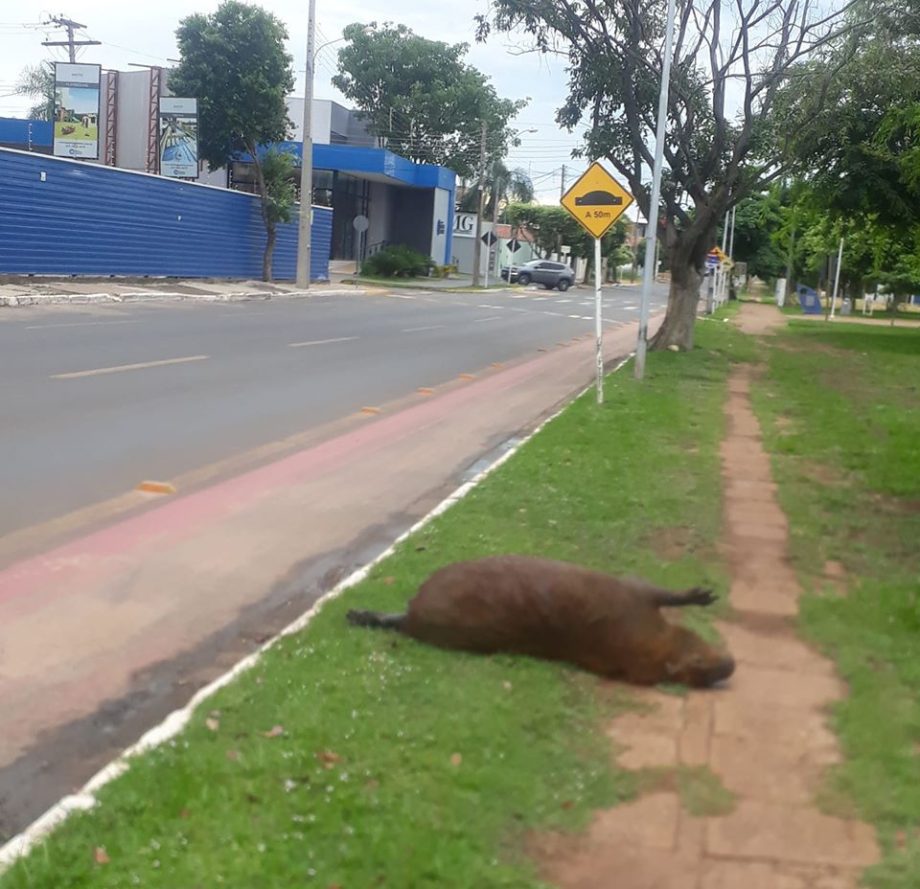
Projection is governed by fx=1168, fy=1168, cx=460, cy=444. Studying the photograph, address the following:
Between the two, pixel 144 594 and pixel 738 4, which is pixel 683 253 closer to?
pixel 738 4

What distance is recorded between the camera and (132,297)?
2673 centimetres

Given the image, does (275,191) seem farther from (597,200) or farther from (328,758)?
(328,758)

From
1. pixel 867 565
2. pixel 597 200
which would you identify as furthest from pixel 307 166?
pixel 867 565

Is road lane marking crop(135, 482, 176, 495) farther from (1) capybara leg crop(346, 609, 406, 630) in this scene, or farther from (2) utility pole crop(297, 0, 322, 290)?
(2) utility pole crop(297, 0, 322, 290)

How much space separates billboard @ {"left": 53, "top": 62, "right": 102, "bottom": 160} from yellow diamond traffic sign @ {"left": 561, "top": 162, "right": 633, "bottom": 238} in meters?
28.2

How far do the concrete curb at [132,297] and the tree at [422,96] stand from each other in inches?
1375

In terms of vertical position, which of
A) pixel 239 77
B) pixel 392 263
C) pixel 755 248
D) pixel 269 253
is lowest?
pixel 392 263

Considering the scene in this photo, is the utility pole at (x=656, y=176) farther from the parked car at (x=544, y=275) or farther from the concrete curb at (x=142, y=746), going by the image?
the parked car at (x=544, y=275)

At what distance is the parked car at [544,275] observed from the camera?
60.3m

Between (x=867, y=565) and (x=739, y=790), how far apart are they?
3.07 metres

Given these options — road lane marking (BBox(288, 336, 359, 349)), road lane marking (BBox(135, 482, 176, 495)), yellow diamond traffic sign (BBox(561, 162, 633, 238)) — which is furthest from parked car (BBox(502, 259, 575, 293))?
road lane marking (BBox(135, 482, 176, 495))

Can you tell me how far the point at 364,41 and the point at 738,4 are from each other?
54.1 metres

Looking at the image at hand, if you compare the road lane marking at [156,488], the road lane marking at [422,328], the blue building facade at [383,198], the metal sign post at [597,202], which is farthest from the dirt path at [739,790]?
the blue building facade at [383,198]

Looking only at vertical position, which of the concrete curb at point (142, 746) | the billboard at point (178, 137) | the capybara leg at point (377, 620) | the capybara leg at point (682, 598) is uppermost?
the billboard at point (178, 137)
